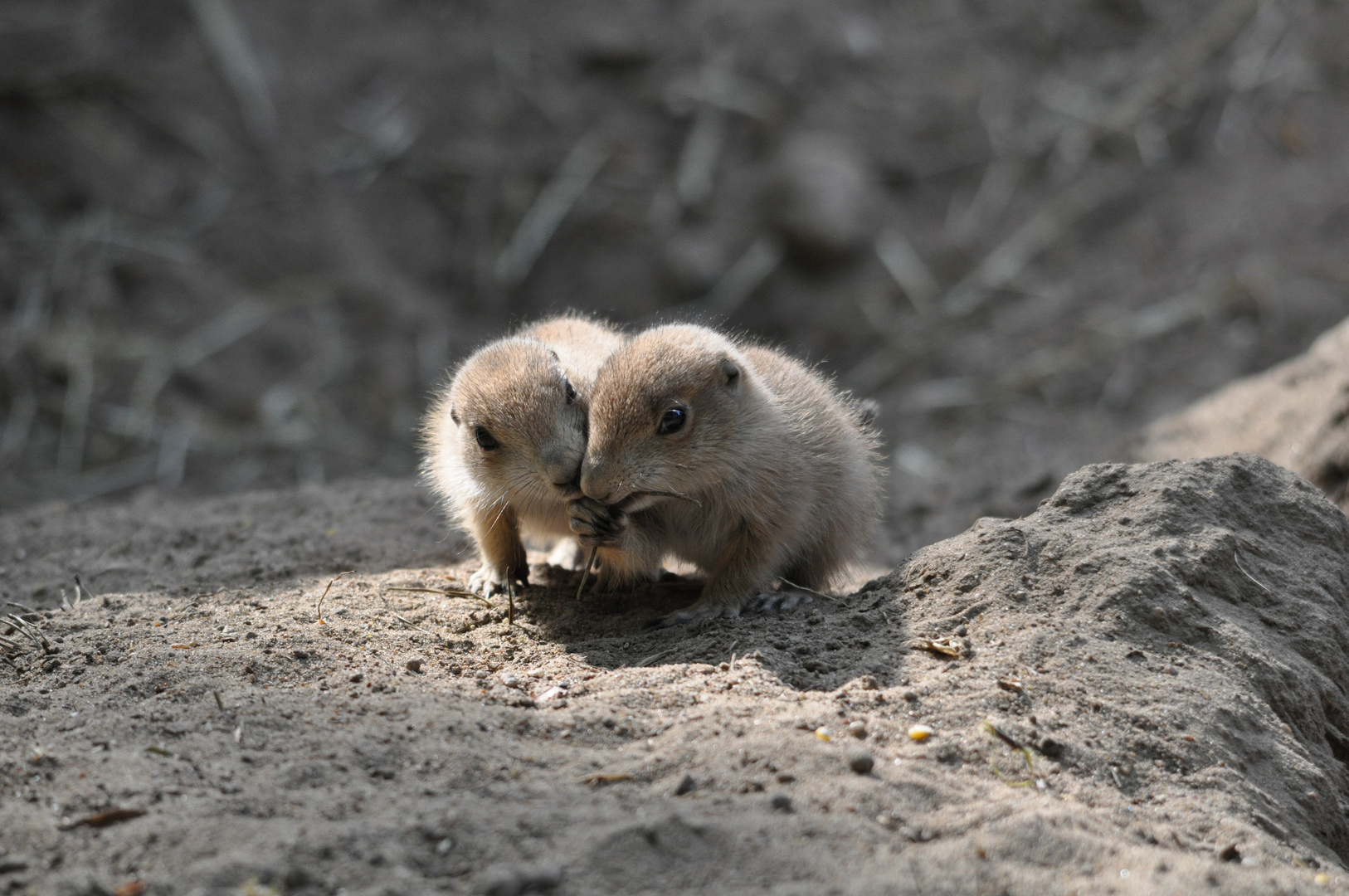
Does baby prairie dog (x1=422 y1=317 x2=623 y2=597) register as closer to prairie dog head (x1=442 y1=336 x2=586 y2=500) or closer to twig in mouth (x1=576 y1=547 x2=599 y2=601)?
prairie dog head (x1=442 y1=336 x2=586 y2=500)

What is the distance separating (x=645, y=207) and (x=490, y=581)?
6.07 metres

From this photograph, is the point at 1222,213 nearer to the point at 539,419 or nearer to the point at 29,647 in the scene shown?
the point at 539,419

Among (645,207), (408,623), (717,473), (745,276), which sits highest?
(645,207)

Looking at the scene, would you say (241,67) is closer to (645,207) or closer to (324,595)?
(645,207)

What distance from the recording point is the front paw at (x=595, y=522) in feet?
13.8

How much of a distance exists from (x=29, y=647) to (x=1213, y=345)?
814 cm

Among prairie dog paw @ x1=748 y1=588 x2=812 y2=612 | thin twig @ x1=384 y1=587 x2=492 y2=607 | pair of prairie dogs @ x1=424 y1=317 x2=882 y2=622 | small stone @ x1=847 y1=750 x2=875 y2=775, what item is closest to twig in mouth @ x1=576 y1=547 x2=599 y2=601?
pair of prairie dogs @ x1=424 y1=317 x2=882 y2=622

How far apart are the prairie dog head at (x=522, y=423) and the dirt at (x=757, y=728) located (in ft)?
1.78

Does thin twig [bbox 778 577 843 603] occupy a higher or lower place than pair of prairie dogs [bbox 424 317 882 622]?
Result: lower

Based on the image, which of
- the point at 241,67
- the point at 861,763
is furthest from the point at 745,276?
the point at 861,763

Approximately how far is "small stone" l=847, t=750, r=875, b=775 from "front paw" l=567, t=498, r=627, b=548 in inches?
63.4

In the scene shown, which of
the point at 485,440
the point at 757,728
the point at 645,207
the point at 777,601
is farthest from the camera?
the point at 645,207

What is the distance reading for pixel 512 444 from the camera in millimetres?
4359

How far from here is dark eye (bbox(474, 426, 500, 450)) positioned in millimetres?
4441
